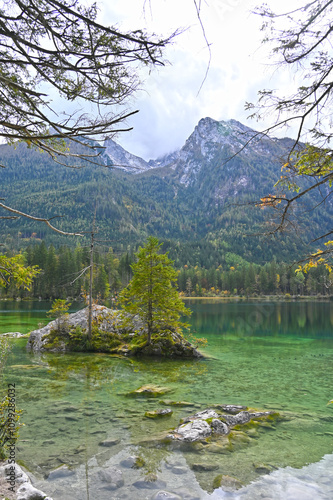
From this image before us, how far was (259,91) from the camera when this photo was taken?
3.43m

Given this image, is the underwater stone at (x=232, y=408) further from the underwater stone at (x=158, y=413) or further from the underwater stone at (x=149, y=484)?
the underwater stone at (x=149, y=484)

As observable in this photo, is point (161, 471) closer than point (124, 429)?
Yes

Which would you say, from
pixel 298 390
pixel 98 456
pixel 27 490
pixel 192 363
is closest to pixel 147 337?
pixel 192 363

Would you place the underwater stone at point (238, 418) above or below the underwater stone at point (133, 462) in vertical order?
below

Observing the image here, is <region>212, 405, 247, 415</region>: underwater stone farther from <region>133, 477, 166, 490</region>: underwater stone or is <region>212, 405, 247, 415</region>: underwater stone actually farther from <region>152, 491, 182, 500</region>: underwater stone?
<region>152, 491, 182, 500</region>: underwater stone

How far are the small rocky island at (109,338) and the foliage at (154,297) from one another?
2.29 ft

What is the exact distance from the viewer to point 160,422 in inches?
311

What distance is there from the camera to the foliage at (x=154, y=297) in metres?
18.3

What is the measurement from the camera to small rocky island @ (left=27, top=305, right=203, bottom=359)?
60.4ft

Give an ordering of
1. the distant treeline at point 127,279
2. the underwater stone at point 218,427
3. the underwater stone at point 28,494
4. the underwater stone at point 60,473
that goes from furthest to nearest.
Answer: the distant treeline at point 127,279
the underwater stone at point 218,427
the underwater stone at point 60,473
the underwater stone at point 28,494

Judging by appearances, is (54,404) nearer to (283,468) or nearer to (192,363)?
Result: (283,468)

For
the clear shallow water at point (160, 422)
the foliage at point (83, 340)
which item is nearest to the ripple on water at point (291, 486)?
the clear shallow water at point (160, 422)

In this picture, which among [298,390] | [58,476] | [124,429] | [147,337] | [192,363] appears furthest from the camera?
[147,337]

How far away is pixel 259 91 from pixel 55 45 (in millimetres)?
2242
